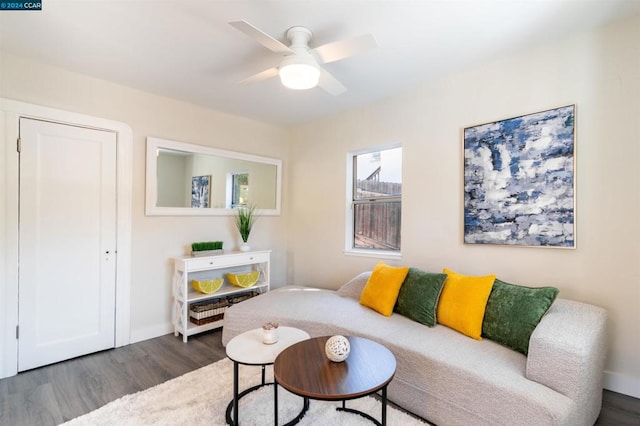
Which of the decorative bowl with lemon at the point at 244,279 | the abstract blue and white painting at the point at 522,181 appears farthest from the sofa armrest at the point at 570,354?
the decorative bowl with lemon at the point at 244,279

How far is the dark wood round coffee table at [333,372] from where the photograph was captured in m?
1.36

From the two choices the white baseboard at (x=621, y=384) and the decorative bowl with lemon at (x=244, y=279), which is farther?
the decorative bowl with lemon at (x=244, y=279)

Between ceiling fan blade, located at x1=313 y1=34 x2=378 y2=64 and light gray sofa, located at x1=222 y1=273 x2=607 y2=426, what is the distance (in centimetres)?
190

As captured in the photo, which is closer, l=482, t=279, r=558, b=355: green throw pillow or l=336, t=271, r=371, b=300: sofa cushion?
l=482, t=279, r=558, b=355: green throw pillow

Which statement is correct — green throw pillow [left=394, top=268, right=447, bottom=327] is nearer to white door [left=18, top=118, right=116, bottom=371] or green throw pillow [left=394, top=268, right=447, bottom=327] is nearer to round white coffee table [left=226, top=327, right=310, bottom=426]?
round white coffee table [left=226, top=327, right=310, bottom=426]

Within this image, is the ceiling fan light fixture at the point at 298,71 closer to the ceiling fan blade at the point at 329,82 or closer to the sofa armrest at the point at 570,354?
the ceiling fan blade at the point at 329,82

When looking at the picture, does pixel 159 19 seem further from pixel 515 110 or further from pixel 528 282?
pixel 528 282

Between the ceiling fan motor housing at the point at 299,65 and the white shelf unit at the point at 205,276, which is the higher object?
the ceiling fan motor housing at the point at 299,65

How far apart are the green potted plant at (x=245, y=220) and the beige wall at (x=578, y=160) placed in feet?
4.06

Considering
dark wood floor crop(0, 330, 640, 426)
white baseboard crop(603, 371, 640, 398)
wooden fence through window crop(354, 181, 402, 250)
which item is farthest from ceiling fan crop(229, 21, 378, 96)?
white baseboard crop(603, 371, 640, 398)

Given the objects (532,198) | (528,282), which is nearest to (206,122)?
(532,198)

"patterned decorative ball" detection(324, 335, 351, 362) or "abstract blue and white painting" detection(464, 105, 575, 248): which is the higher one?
"abstract blue and white painting" detection(464, 105, 575, 248)

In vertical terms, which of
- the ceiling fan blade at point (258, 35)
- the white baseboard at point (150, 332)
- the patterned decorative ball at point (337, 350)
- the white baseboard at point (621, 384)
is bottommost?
the white baseboard at point (150, 332)

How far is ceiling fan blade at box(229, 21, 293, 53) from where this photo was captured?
1599 millimetres
